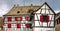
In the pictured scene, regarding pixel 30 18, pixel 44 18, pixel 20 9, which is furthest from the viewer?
pixel 20 9

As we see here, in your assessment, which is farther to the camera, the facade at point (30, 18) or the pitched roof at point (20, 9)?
the pitched roof at point (20, 9)

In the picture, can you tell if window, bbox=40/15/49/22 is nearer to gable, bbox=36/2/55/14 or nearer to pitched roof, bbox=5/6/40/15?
gable, bbox=36/2/55/14

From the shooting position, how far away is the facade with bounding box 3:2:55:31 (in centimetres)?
4730

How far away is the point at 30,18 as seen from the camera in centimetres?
5775

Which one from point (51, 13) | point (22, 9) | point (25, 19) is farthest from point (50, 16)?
point (22, 9)

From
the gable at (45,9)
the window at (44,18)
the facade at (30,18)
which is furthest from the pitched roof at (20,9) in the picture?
the window at (44,18)

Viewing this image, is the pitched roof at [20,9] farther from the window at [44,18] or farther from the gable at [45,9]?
the window at [44,18]

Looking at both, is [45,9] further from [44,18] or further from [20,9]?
[20,9]

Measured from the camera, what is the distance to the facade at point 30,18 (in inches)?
1862

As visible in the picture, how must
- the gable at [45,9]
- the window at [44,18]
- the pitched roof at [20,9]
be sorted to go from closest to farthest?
the window at [44,18] → the gable at [45,9] → the pitched roof at [20,9]

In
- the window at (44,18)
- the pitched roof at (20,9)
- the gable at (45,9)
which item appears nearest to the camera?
the window at (44,18)

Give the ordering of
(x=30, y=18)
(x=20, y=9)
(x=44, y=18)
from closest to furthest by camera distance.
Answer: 1. (x=44, y=18)
2. (x=30, y=18)
3. (x=20, y=9)

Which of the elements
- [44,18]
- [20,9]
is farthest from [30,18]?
[44,18]

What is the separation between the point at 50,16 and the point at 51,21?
3.31ft
